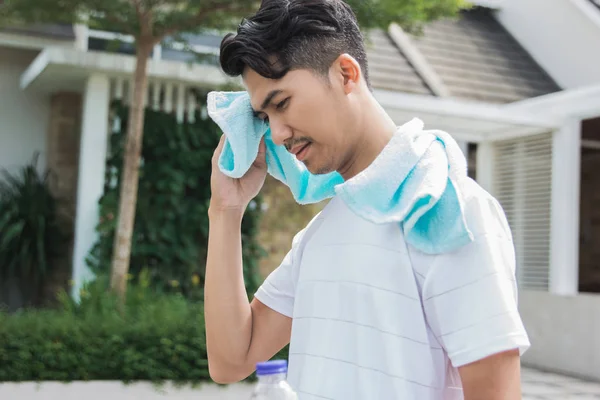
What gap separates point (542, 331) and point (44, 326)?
5346mm

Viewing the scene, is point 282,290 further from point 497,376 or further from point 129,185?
point 129,185

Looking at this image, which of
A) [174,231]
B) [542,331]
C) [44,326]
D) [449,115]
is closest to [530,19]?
[449,115]

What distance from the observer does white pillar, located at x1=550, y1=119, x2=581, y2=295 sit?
816 centimetres

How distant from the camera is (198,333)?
544cm

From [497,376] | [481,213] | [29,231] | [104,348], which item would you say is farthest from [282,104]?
[29,231]

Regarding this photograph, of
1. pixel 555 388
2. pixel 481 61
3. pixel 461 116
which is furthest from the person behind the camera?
pixel 481 61

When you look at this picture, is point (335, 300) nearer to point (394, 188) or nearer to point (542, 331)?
point (394, 188)

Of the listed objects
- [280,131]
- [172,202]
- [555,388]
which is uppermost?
[280,131]

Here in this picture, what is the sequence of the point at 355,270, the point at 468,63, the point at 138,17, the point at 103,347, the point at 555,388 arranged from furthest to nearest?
the point at 468,63, the point at 555,388, the point at 138,17, the point at 103,347, the point at 355,270

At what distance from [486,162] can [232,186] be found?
7.90 meters

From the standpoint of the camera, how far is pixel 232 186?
1575 mm

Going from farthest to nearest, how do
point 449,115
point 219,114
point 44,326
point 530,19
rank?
1. point 530,19
2. point 449,115
3. point 44,326
4. point 219,114

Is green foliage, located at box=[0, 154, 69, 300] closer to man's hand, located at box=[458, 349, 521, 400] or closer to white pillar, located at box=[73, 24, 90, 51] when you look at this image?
white pillar, located at box=[73, 24, 90, 51]

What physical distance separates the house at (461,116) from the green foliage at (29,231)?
0.31 meters
